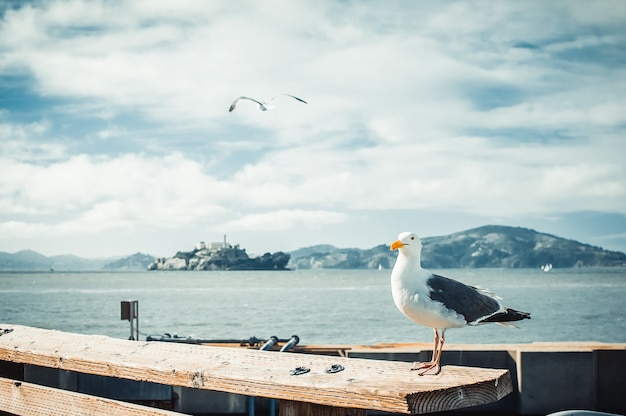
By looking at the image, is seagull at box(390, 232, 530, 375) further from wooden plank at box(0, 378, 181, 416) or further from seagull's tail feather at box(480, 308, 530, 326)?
wooden plank at box(0, 378, 181, 416)

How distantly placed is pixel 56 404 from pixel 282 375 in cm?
98

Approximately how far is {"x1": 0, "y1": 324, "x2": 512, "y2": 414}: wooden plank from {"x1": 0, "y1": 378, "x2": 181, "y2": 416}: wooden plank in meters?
0.11

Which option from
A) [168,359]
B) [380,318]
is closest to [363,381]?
[168,359]

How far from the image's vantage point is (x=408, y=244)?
3.94 m

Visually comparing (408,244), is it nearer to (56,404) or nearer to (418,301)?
(418,301)

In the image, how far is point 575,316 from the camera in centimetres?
5784

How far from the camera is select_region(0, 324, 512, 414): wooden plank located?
7.07ft

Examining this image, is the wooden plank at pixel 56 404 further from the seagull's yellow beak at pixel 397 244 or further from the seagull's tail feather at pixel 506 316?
the seagull's tail feather at pixel 506 316

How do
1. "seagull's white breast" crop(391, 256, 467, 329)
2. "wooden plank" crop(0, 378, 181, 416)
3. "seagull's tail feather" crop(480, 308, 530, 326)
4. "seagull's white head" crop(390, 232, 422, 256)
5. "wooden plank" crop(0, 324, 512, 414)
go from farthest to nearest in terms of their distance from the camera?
"seagull's tail feather" crop(480, 308, 530, 326), "seagull's white head" crop(390, 232, 422, 256), "seagull's white breast" crop(391, 256, 467, 329), "wooden plank" crop(0, 378, 181, 416), "wooden plank" crop(0, 324, 512, 414)

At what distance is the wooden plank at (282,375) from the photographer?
7.07 ft

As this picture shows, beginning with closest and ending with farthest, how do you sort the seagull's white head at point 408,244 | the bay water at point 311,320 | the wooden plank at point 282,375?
the wooden plank at point 282,375
the seagull's white head at point 408,244
the bay water at point 311,320

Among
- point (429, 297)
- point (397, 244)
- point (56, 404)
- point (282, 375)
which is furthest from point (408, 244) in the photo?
point (56, 404)

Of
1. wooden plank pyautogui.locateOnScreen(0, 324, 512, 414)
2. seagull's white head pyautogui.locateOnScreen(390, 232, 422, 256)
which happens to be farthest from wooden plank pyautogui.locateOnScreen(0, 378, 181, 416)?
seagull's white head pyautogui.locateOnScreen(390, 232, 422, 256)

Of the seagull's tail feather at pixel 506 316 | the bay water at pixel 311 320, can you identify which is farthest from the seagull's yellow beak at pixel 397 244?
the bay water at pixel 311 320
